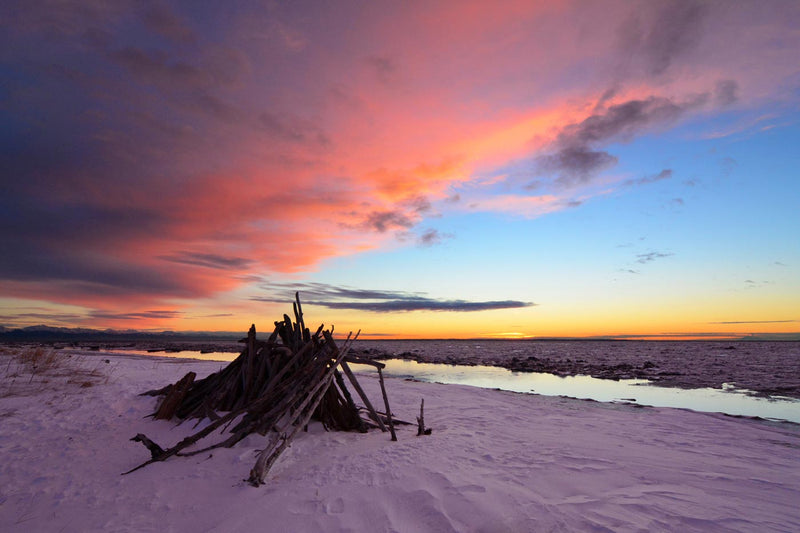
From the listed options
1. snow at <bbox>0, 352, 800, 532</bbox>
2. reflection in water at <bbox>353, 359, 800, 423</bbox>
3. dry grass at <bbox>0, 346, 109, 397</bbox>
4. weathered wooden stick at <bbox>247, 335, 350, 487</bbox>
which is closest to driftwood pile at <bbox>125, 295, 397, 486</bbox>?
weathered wooden stick at <bbox>247, 335, 350, 487</bbox>

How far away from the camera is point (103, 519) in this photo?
452cm

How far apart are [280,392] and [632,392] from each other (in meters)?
15.1

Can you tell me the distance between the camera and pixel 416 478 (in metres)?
5.32

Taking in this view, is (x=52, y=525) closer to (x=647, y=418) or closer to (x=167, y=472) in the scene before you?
(x=167, y=472)

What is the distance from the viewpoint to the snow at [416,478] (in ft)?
14.2

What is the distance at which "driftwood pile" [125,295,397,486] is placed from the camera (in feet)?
23.7

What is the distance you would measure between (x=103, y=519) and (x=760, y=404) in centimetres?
1788

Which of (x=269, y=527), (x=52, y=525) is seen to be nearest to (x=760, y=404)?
(x=269, y=527)

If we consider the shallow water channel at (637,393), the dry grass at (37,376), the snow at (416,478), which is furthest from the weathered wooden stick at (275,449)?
the shallow water channel at (637,393)

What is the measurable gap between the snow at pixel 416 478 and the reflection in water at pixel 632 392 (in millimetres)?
2704

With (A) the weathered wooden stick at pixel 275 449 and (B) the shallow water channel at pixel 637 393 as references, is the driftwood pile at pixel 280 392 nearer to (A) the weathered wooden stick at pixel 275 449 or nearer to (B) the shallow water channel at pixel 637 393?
(A) the weathered wooden stick at pixel 275 449

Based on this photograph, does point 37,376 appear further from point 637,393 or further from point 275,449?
point 637,393

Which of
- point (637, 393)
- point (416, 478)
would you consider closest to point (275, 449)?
point (416, 478)

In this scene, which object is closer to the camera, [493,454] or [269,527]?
[269,527]
